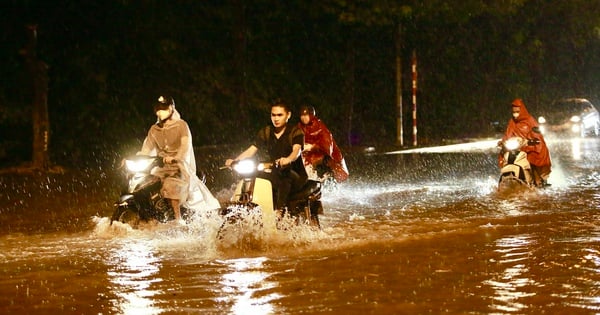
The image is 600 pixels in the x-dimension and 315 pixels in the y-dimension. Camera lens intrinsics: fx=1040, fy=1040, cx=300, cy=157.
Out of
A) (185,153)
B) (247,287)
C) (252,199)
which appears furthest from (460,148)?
(247,287)

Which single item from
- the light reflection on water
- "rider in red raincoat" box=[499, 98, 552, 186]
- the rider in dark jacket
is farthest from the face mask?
"rider in red raincoat" box=[499, 98, 552, 186]

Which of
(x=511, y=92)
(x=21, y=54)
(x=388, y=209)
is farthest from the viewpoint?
(x=511, y=92)

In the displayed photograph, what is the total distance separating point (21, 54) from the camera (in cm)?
2123

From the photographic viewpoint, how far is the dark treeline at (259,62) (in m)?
23.3

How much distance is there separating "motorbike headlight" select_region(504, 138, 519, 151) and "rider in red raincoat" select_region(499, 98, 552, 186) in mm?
223

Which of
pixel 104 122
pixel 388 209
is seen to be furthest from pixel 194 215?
pixel 104 122

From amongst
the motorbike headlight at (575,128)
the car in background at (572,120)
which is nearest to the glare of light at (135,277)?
the car in background at (572,120)

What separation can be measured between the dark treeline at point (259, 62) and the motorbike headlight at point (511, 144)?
9869mm

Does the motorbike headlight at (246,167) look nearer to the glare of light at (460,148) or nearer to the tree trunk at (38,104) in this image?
the tree trunk at (38,104)

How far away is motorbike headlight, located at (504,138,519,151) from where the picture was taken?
15156 millimetres

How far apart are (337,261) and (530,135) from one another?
22.8 ft

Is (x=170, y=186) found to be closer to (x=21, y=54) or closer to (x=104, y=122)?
(x=21, y=54)

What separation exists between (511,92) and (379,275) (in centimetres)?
3710

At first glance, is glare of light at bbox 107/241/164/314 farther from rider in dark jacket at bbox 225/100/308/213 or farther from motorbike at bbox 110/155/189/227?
rider in dark jacket at bbox 225/100/308/213
